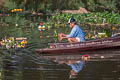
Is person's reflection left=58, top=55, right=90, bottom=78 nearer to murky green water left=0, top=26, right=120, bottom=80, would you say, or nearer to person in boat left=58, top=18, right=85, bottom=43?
murky green water left=0, top=26, right=120, bottom=80

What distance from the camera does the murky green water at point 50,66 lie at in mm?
14500

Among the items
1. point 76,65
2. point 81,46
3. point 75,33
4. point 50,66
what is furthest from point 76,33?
point 50,66

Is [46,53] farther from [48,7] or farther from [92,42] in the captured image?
[48,7]

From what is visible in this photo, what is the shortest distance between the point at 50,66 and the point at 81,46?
3328 millimetres

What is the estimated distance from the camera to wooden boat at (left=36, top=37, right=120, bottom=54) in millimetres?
19391

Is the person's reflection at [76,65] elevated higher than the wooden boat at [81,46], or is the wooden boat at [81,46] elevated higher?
the wooden boat at [81,46]

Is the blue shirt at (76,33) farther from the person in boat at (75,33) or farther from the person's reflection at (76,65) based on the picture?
the person's reflection at (76,65)

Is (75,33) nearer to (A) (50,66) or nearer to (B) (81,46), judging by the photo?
(B) (81,46)

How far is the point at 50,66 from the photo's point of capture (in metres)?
16.5

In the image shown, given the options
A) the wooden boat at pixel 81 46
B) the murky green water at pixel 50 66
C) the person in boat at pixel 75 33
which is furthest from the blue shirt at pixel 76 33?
the murky green water at pixel 50 66

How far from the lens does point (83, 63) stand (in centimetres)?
1697

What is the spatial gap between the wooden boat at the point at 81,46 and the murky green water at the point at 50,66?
0.26 meters

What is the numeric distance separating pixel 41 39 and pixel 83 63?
7414 mm

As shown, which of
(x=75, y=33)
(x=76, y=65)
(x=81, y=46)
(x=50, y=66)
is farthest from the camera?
(x=81, y=46)
